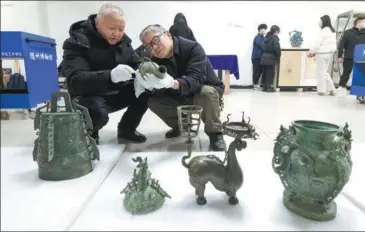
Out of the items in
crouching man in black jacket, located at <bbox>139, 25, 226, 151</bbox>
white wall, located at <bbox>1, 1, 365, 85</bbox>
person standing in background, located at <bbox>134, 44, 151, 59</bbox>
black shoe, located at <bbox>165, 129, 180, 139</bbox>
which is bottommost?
black shoe, located at <bbox>165, 129, 180, 139</bbox>

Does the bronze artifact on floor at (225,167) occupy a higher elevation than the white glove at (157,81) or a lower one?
lower

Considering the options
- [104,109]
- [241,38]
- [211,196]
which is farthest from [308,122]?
[104,109]

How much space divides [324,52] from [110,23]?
575 mm

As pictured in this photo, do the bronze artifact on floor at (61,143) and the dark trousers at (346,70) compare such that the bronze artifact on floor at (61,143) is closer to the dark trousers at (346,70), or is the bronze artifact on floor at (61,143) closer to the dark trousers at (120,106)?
the dark trousers at (120,106)

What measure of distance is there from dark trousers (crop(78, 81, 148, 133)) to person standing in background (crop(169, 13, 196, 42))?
0.27 m

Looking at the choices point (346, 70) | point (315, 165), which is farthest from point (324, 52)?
point (315, 165)

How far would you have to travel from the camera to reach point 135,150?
95 centimetres

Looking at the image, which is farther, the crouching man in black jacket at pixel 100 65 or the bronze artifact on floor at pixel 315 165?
the crouching man in black jacket at pixel 100 65

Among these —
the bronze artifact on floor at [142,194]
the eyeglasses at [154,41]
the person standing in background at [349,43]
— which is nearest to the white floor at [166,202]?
the bronze artifact on floor at [142,194]

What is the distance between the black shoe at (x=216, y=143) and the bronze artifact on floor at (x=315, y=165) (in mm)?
427

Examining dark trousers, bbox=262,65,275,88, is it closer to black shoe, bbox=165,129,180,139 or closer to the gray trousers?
the gray trousers

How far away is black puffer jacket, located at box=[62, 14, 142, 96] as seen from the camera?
2.71 feet

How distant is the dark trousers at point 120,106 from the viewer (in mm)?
913

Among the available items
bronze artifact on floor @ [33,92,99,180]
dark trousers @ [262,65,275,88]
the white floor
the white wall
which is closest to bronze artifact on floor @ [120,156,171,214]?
the white floor
